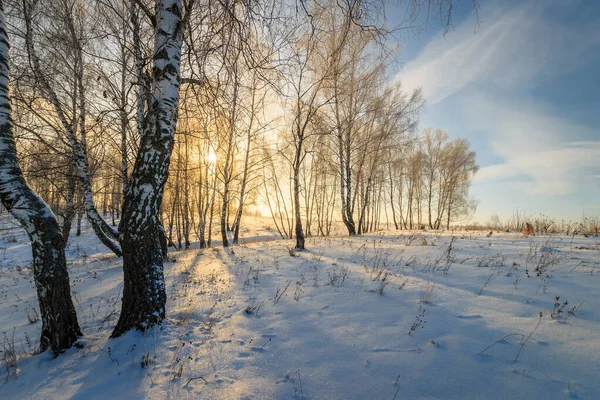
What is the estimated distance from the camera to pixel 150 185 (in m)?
3.09

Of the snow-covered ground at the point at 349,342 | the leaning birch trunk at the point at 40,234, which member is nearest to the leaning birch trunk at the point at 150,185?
the snow-covered ground at the point at 349,342

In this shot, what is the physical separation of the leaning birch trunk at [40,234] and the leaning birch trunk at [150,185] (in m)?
0.66

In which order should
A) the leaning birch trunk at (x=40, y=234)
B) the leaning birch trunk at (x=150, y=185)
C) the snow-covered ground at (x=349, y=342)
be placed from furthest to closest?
the leaning birch trunk at (x=150, y=185), the leaning birch trunk at (x=40, y=234), the snow-covered ground at (x=349, y=342)

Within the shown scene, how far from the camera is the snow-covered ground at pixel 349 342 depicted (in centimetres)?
215

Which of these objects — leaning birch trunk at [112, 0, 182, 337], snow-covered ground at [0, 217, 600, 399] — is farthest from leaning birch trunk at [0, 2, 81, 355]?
leaning birch trunk at [112, 0, 182, 337]

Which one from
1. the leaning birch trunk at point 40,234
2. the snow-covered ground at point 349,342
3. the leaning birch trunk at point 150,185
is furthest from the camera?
the leaning birch trunk at point 150,185

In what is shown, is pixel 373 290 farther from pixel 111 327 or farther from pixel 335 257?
pixel 111 327

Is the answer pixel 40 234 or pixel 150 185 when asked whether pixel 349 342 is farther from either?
pixel 40 234

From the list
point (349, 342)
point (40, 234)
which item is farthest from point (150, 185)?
point (349, 342)

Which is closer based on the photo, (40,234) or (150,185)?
(40,234)

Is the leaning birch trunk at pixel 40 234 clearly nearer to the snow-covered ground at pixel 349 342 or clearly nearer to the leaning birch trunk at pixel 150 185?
the snow-covered ground at pixel 349 342

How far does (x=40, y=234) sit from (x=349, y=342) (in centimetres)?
379

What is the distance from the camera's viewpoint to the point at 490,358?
236 cm

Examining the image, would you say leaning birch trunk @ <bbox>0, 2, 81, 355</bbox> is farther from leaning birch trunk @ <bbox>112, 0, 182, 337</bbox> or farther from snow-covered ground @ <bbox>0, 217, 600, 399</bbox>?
leaning birch trunk @ <bbox>112, 0, 182, 337</bbox>
